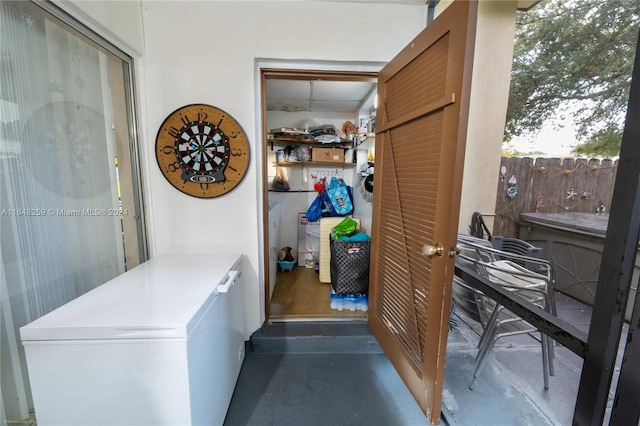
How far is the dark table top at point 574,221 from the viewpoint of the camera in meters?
2.42

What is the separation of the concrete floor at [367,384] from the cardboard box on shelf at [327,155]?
6.22 feet

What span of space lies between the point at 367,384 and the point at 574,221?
2.94m

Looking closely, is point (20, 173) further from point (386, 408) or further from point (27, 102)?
point (386, 408)

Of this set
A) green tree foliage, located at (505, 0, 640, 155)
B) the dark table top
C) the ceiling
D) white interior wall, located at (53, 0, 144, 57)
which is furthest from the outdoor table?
white interior wall, located at (53, 0, 144, 57)

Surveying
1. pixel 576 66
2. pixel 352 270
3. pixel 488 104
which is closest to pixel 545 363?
pixel 352 270

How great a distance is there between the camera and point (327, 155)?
118 inches

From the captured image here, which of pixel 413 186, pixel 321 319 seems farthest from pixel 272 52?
pixel 321 319

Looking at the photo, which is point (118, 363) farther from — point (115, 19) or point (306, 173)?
point (306, 173)

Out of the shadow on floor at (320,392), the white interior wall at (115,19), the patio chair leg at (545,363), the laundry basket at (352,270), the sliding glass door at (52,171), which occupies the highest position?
the white interior wall at (115,19)

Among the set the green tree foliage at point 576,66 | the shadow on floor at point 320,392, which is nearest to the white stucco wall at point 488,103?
the green tree foliage at point 576,66

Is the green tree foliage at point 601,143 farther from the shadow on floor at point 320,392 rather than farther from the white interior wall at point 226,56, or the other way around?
the shadow on floor at point 320,392

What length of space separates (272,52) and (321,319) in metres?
2.04

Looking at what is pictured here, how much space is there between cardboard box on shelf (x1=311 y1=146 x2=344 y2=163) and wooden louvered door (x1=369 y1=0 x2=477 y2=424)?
1276 mm

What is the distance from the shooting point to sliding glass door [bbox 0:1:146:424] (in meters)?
0.96
